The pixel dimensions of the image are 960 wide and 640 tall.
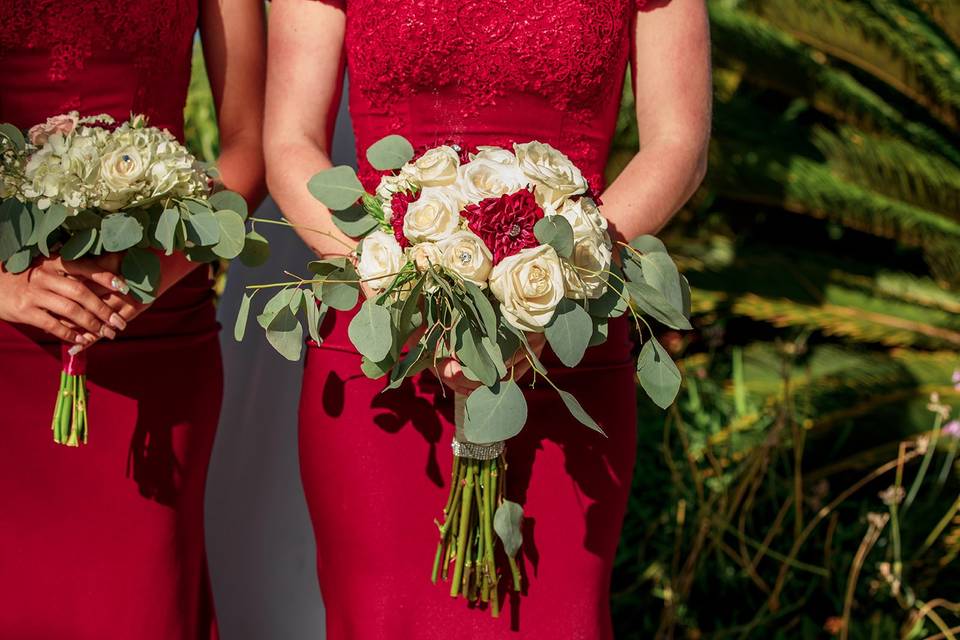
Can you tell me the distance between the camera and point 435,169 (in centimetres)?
212

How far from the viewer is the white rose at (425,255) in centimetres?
204

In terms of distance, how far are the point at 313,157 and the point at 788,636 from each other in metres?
2.84

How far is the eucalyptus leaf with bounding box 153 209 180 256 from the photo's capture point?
7.70 feet

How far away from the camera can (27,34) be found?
2.60 meters

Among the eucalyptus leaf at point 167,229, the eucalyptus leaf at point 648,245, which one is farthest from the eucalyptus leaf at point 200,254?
the eucalyptus leaf at point 648,245

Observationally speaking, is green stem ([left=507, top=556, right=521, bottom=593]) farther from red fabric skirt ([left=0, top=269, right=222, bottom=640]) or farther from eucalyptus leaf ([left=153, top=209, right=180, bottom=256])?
eucalyptus leaf ([left=153, top=209, right=180, bottom=256])

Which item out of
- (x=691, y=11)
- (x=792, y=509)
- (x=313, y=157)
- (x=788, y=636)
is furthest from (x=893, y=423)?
(x=313, y=157)

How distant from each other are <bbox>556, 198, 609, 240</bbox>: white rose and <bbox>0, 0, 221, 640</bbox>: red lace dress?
1.11 m

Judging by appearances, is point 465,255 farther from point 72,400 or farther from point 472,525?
point 72,400

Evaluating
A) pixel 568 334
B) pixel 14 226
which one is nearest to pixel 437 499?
pixel 568 334

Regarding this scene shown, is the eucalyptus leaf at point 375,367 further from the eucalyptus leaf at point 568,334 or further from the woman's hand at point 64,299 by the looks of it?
the woman's hand at point 64,299

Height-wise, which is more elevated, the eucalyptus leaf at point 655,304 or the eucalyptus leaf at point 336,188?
the eucalyptus leaf at point 336,188

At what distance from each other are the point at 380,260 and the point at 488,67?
0.61 meters

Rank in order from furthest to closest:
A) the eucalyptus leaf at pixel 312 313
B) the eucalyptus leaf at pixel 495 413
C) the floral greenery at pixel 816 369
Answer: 1. the floral greenery at pixel 816 369
2. the eucalyptus leaf at pixel 312 313
3. the eucalyptus leaf at pixel 495 413
